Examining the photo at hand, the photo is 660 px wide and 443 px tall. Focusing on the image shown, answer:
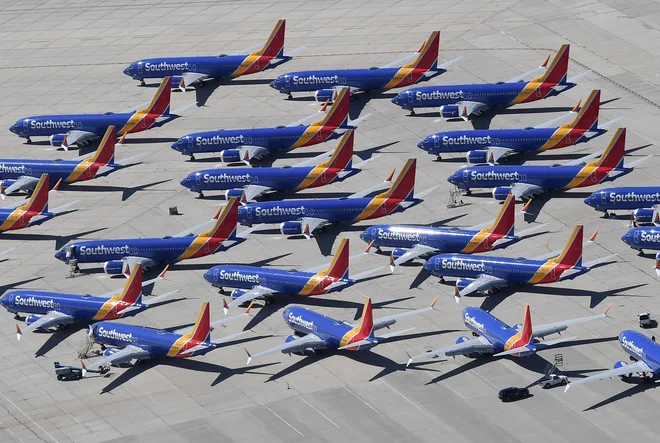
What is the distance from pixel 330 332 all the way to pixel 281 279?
39.5 feet

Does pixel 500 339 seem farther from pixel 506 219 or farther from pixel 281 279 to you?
pixel 281 279

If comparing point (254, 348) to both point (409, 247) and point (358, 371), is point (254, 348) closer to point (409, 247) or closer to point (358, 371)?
point (358, 371)

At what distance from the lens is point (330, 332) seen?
17838cm

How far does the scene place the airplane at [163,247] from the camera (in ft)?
646

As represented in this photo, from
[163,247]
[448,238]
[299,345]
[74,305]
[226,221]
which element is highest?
[226,221]

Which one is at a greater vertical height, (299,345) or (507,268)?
(507,268)

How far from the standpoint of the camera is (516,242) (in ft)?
646

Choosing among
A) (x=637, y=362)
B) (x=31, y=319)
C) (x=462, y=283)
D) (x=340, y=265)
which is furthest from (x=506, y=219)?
(x=31, y=319)

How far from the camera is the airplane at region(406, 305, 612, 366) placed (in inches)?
6777

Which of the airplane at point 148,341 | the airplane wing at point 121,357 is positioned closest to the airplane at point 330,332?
the airplane at point 148,341

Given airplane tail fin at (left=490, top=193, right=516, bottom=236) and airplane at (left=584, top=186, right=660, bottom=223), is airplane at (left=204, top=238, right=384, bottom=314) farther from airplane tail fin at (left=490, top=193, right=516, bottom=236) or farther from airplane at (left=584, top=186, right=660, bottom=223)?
airplane at (left=584, top=186, right=660, bottom=223)

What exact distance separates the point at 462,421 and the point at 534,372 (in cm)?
1029

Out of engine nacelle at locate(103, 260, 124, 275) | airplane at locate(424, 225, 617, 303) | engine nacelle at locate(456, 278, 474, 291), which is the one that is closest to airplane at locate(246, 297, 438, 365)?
engine nacelle at locate(456, 278, 474, 291)

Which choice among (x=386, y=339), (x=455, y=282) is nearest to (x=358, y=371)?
(x=386, y=339)
